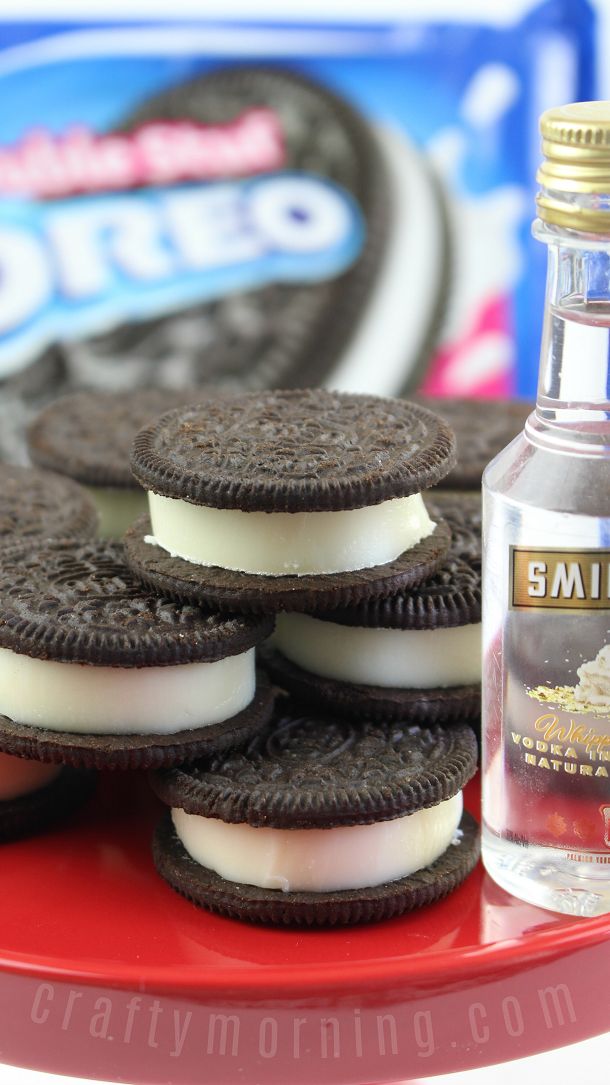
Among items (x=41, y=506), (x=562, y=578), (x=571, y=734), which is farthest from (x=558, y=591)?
(x=41, y=506)

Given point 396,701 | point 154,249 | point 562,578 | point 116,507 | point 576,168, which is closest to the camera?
point 576,168

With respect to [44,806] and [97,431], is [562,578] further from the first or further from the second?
[97,431]

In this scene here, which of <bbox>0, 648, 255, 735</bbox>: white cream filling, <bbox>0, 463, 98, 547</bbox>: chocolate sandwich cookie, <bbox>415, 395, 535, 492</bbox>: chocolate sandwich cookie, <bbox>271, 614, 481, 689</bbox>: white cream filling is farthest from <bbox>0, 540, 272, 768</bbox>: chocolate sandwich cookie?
<bbox>415, 395, 535, 492</bbox>: chocolate sandwich cookie

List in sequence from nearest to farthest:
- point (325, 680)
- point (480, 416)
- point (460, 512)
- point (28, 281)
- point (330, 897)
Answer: point (330, 897) < point (325, 680) < point (460, 512) < point (480, 416) < point (28, 281)

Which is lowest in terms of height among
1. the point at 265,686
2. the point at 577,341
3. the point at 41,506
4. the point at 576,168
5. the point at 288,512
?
the point at 265,686

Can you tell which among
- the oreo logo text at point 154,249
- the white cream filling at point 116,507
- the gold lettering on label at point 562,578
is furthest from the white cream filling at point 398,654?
the oreo logo text at point 154,249

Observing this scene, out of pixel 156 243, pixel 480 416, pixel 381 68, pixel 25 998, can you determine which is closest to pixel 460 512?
pixel 480 416

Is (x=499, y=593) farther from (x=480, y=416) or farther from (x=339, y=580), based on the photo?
(x=480, y=416)

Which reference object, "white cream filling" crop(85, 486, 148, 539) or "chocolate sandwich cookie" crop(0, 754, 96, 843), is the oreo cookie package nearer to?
"white cream filling" crop(85, 486, 148, 539)
